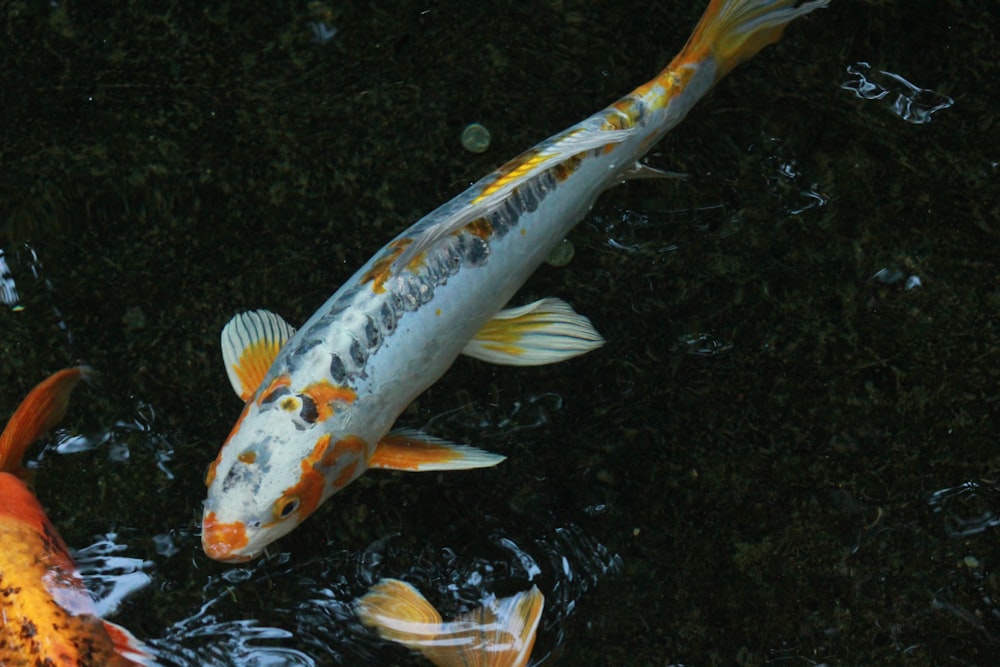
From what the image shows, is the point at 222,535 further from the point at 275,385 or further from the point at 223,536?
the point at 275,385

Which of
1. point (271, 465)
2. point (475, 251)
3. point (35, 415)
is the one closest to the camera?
point (271, 465)

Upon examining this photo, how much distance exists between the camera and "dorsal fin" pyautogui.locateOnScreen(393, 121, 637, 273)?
284cm

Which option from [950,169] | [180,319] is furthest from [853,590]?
[180,319]

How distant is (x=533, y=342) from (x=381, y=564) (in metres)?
0.80

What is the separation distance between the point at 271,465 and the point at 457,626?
809mm

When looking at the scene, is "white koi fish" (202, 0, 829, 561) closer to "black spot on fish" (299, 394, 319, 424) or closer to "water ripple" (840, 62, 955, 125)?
"black spot on fish" (299, 394, 319, 424)

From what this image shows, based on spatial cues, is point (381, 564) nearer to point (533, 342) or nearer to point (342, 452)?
point (342, 452)

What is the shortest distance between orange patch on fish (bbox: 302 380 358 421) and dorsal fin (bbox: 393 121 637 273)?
347mm

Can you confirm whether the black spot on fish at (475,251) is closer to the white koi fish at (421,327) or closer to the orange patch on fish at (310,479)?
the white koi fish at (421,327)

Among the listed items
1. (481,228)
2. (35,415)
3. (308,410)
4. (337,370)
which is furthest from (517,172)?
(35,415)

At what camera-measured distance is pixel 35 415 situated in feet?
10.6

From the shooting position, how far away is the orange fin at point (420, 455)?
9.69 ft

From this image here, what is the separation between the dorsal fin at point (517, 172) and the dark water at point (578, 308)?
1.66 feet

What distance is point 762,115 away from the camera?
354cm
